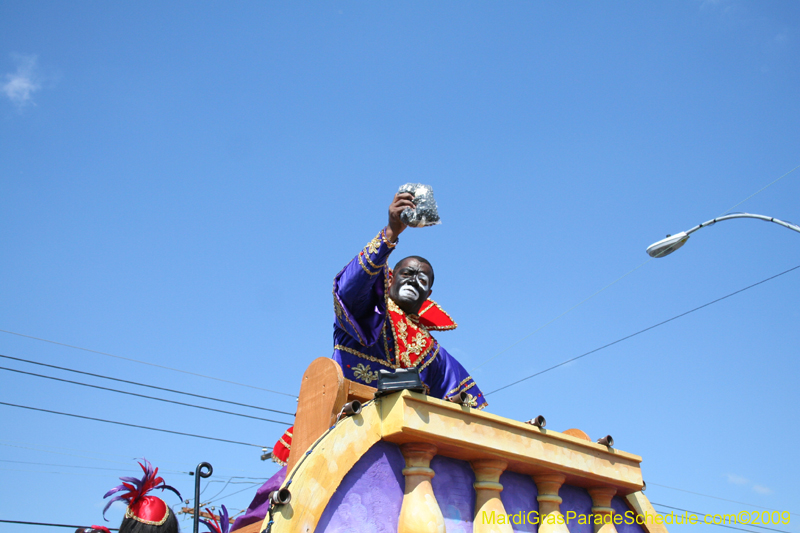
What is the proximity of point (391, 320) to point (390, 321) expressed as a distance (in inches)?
1.7

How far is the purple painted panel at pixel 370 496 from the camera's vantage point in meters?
2.31

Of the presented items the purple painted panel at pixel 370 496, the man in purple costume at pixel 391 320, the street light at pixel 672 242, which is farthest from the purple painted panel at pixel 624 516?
the street light at pixel 672 242

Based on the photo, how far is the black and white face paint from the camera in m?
4.35

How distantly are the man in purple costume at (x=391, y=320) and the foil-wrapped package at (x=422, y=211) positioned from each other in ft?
0.10

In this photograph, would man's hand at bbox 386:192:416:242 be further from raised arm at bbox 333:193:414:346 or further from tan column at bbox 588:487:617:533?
tan column at bbox 588:487:617:533

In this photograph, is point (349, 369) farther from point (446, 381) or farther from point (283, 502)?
point (283, 502)

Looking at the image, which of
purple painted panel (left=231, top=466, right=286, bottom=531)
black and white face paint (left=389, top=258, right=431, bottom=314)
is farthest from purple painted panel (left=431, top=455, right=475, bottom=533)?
black and white face paint (left=389, top=258, right=431, bottom=314)

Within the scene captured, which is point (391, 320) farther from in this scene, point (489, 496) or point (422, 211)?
point (489, 496)

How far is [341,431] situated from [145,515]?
0.96m

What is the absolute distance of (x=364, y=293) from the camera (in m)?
3.54

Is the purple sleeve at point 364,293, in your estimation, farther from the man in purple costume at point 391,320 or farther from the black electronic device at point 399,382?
the black electronic device at point 399,382

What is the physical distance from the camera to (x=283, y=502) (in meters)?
2.19

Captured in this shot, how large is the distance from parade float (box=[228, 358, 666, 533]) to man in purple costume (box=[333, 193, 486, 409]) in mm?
483

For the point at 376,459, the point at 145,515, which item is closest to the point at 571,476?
the point at 376,459
